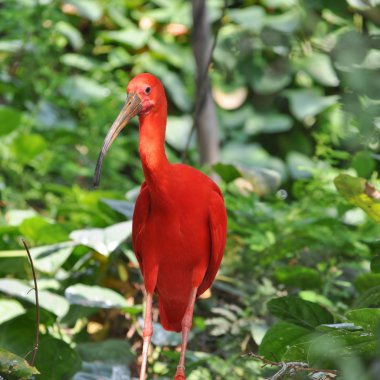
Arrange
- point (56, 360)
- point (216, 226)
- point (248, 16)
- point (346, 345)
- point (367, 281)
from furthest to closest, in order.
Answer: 1. point (248, 16)
2. point (367, 281)
3. point (56, 360)
4. point (216, 226)
5. point (346, 345)

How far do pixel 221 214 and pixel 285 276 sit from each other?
1004mm

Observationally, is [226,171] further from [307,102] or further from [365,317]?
[307,102]

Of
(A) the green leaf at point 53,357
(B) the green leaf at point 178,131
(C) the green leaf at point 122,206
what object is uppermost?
(C) the green leaf at point 122,206

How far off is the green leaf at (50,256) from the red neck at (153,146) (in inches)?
57.9

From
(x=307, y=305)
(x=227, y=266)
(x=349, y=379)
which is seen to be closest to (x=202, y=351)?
(x=227, y=266)

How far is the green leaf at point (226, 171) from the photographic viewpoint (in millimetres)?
4262

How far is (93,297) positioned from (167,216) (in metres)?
1.04

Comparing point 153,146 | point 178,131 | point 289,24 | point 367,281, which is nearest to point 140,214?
point 153,146

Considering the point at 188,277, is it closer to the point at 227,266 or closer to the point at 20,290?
the point at 20,290

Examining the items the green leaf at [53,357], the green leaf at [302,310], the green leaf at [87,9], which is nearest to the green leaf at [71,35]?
the green leaf at [87,9]

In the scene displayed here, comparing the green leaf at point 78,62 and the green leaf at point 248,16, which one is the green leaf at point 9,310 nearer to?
the green leaf at point 248,16

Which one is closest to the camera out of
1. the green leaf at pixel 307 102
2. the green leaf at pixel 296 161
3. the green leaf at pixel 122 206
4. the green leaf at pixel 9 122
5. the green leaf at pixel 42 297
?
the green leaf at pixel 42 297

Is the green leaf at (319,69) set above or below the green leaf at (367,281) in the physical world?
below

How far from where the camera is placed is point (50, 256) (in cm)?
398
